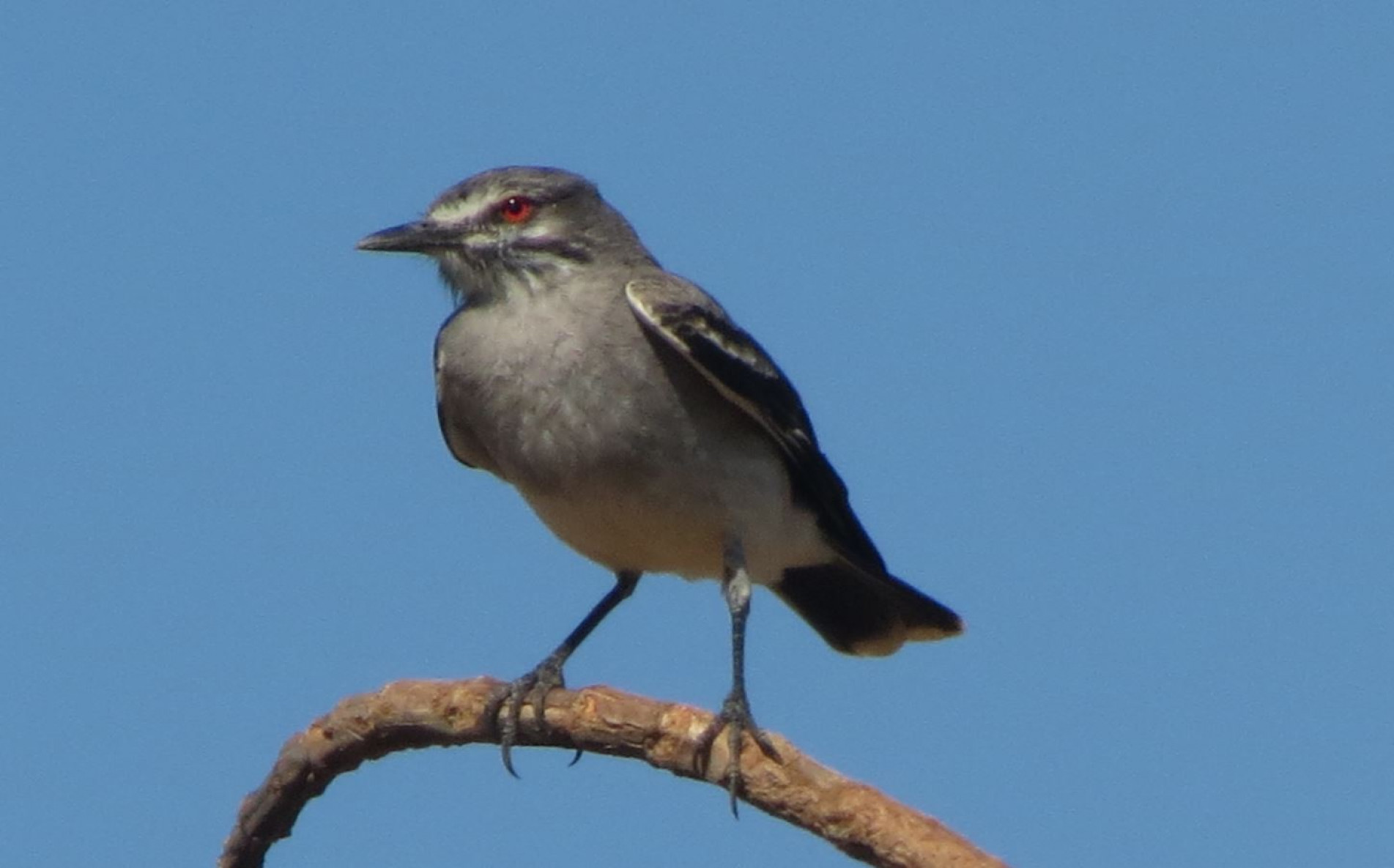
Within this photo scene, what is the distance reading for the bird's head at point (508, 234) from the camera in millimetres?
10375

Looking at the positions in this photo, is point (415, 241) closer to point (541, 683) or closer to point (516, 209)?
point (516, 209)

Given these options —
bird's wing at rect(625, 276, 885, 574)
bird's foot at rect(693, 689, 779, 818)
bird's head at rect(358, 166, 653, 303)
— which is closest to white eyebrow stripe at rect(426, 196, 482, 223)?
bird's head at rect(358, 166, 653, 303)

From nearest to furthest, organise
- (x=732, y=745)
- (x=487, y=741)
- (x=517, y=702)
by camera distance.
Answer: (x=732, y=745) < (x=487, y=741) < (x=517, y=702)

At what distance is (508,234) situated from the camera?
10516mm

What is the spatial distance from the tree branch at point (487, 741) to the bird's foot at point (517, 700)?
1.9 inches

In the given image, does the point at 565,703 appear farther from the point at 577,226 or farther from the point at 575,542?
the point at 577,226

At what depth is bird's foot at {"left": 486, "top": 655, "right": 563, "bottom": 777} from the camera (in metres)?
6.84

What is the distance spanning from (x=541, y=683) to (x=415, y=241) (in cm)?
282

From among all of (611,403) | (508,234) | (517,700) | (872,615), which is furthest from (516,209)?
(517,700)

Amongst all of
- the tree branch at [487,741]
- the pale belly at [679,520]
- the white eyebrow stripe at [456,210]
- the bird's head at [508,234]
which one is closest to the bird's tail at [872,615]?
the pale belly at [679,520]

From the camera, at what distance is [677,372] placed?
9.87 meters

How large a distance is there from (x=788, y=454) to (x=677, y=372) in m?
0.75

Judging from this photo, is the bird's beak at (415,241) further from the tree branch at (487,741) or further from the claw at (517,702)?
the tree branch at (487,741)

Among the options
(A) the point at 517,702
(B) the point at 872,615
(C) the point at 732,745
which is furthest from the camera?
(B) the point at 872,615
